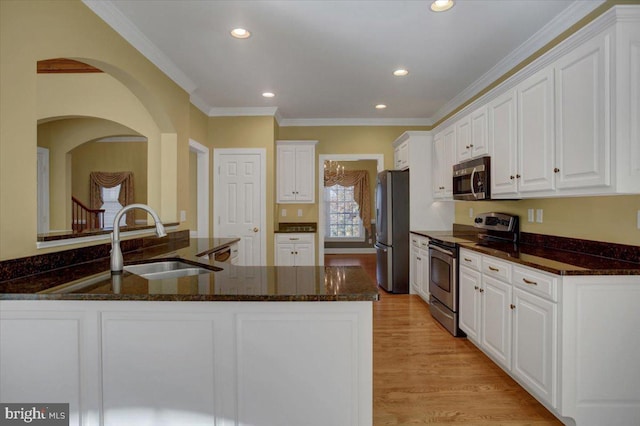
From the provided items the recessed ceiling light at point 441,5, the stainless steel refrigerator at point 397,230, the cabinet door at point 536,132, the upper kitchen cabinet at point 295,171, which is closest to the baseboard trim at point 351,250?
the upper kitchen cabinet at point 295,171

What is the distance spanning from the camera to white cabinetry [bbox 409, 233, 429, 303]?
14.1 ft

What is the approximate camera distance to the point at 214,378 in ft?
4.73

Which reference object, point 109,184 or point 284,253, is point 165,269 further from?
point 109,184

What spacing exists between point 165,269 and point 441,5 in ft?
8.96

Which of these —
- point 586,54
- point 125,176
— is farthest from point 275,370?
point 125,176

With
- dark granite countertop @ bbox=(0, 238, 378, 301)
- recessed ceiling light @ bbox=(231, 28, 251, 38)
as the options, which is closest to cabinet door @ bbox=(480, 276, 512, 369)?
dark granite countertop @ bbox=(0, 238, 378, 301)

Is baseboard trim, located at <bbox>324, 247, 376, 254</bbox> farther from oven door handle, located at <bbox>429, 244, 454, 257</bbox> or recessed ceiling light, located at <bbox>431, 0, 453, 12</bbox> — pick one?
recessed ceiling light, located at <bbox>431, 0, 453, 12</bbox>

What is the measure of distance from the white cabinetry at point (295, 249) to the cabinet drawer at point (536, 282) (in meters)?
3.27

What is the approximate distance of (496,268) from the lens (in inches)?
102

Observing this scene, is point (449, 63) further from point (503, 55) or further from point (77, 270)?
point (77, 270)

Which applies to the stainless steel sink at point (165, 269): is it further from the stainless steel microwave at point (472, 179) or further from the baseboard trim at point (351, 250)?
the baseboard trim at point (351, 250)

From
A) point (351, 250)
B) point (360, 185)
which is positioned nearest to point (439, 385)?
point (351, 250)

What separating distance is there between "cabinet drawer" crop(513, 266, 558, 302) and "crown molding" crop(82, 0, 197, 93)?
133 inches

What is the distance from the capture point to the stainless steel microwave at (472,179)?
10.6ft
